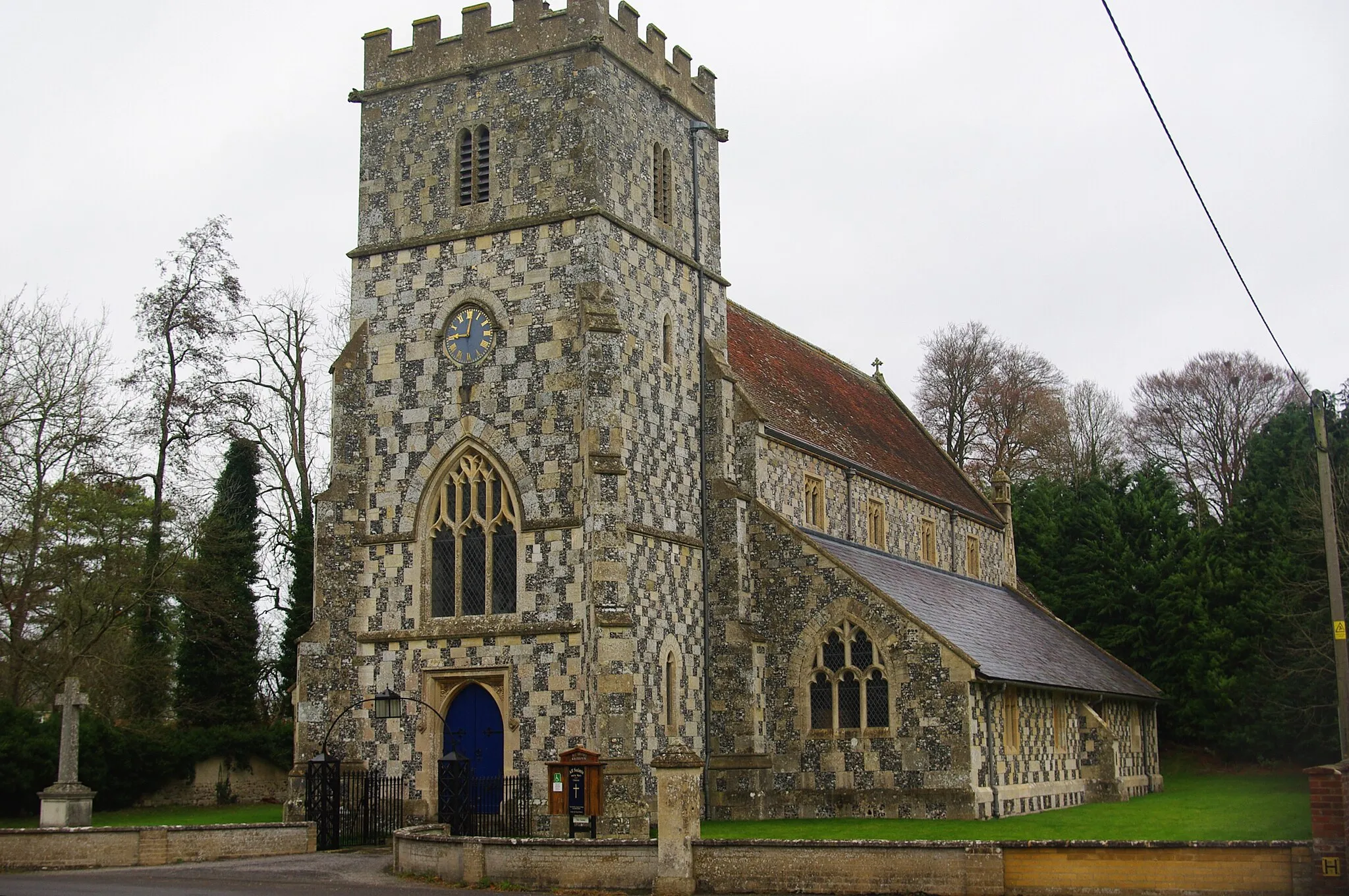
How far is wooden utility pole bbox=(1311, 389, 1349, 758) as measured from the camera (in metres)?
25.2

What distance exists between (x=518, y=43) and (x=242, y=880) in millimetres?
16494

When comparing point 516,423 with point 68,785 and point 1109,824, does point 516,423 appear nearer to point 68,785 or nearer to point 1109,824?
point 68,785

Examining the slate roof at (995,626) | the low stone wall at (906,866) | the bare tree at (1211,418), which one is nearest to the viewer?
the low stone wall at (906,866)

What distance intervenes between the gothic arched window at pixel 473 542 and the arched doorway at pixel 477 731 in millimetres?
1556

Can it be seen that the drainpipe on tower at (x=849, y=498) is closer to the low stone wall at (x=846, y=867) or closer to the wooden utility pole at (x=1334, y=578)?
the wooden utility pole at (x=1334, y=578)

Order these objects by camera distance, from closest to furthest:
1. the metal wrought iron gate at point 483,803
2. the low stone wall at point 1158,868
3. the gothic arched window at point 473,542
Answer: the low stone wall at point 1158,868, the metal wrought iron gate at point 483,803, the gothic arched window at point 473,542

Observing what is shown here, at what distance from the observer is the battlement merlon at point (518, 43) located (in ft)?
92.8

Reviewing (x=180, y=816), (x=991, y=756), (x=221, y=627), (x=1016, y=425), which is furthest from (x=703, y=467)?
(x=1016, y=425)

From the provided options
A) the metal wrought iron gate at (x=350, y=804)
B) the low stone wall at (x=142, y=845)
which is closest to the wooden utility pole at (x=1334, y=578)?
the metal wrought iron gate at (x=350, y=804)

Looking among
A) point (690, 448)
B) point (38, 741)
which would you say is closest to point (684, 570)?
point (690, 448)

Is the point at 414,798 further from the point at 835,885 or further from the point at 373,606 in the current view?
the point at 835,885

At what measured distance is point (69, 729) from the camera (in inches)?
1091

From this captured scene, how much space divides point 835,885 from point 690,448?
13.0 meters

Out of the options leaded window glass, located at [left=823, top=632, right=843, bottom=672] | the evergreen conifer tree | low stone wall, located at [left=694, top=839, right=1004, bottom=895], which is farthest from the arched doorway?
the evergreen conifer tree
